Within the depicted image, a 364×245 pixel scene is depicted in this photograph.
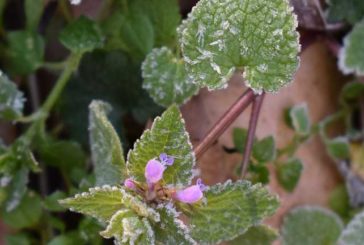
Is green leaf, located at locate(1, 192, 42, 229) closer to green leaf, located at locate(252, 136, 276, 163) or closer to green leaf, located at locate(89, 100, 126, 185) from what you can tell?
green leaf, located at locate(89, 100, 126, 185)

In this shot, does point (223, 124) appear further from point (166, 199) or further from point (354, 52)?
point (354, 52)

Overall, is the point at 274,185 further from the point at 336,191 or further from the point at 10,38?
the point at 10,38

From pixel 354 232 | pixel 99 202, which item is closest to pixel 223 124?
pixel 99 202

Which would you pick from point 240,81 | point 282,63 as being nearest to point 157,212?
point 282,63

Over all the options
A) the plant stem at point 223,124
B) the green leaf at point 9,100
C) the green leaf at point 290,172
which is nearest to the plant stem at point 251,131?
the plant stem at point 223,124

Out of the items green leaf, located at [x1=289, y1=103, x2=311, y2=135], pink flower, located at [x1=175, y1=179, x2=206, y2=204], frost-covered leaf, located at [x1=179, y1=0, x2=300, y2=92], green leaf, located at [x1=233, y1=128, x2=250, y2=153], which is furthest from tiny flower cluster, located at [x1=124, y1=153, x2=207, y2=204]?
green leaf, located at [x1=289, y1=103, x2=311, y2=135]
